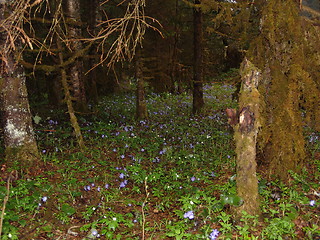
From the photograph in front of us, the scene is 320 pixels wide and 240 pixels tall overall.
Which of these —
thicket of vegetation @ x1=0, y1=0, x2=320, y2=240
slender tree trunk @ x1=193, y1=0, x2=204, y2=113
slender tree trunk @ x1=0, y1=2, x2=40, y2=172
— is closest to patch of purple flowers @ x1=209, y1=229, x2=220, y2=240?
thicket of vegetation @ x1=0, y1=0, x2=320, y2=240

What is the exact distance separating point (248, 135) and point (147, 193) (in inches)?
65.6

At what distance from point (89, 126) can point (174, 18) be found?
32.6 ft

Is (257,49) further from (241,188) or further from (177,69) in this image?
(177,69)

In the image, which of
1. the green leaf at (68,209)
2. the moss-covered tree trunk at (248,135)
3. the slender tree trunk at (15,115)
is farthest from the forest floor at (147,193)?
the slender tree trunk at (15,115)

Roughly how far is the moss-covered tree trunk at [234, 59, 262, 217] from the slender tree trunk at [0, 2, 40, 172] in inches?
157

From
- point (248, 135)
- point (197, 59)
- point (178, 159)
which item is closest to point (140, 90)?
point (197, 59)

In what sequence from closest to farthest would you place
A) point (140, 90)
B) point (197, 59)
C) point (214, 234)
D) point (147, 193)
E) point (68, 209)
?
point (147, 193)
point (214, 234)
point (68, 209)
point (140, 90)
point (197, 59)

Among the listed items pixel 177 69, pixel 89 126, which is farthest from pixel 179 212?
pixel 177 69

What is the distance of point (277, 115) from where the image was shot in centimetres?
572

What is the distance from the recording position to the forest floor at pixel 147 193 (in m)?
4.22

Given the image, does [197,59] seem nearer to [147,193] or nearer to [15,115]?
[15,115]

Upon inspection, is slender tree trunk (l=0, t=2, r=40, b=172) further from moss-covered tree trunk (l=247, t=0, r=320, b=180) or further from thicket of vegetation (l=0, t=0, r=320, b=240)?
moss-covered tree trunk (l=247, t=0, r=320, b=180)

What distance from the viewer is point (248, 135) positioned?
4.20m

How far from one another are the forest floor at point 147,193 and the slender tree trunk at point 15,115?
1.33 ft
